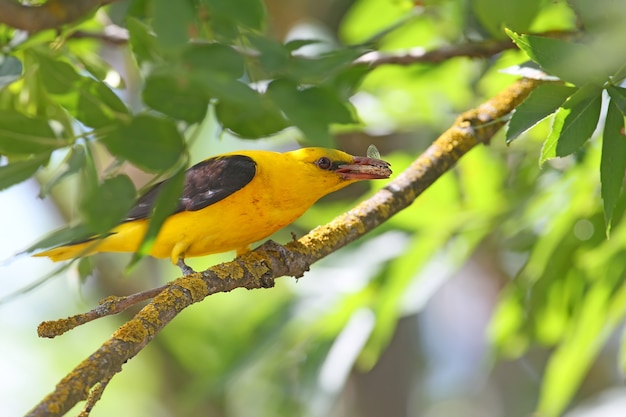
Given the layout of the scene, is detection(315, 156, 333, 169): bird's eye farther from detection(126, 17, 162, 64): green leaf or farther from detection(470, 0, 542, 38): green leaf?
detection(126, 17, 162, 64): green leaf

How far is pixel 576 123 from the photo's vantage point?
196cm

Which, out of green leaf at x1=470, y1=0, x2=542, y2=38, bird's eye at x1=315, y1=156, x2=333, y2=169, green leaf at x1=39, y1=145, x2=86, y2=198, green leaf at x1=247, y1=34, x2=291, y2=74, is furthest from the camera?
bird's eye at x1=315, y1=156, x2=333, y2=169

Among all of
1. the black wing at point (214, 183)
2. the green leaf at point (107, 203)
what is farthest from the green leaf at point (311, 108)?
the black wing at point (214, 183)

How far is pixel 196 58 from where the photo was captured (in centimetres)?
172

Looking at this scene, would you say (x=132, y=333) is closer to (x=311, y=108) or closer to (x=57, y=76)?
(x=311, y=108)

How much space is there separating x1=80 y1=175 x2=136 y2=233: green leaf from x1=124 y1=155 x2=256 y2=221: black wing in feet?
3.62

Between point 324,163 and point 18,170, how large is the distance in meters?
1.21

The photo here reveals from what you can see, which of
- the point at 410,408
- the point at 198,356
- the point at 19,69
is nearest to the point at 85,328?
the point at 198,356

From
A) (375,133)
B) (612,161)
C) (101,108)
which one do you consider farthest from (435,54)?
(101,108)

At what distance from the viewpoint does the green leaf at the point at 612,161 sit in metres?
1.97

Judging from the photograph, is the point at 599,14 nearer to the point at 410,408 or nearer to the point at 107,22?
the point at 107,22

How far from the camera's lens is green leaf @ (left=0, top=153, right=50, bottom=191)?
1.97 metres

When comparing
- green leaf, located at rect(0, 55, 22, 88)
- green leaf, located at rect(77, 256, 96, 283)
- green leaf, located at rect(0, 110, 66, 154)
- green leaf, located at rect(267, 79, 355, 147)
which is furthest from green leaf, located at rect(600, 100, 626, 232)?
green leaf, located at rect(0, 55, 22, 88)

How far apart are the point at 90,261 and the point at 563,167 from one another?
174 cm
